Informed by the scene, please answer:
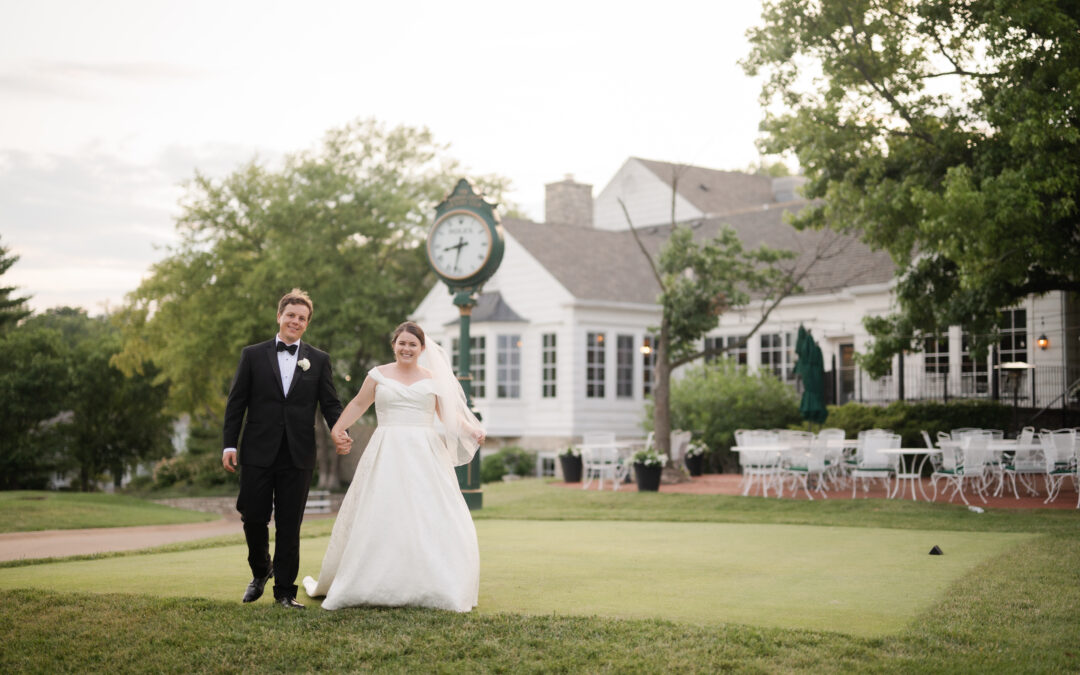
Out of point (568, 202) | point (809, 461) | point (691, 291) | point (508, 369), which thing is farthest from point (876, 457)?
point (568, 202)

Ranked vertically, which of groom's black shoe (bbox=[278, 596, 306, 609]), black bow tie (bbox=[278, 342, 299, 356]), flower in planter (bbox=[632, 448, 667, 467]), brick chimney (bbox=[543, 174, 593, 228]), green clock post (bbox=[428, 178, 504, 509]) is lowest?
groom's black shoe (bbox=[278, 596, 306, 609])

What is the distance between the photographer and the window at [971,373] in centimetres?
2512

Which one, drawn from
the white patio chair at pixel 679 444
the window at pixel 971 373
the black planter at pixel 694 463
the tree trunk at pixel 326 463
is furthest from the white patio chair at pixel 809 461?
the tree trunk at pixel 326 463

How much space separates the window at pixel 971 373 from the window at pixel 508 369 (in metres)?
11.4

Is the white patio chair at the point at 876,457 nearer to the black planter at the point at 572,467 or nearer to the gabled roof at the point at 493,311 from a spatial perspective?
the black planter at the point at 572,467

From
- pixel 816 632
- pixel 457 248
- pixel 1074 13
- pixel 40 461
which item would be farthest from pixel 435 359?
pixel 40 461

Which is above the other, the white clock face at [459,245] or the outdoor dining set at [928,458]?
the white clock face at [459,245]

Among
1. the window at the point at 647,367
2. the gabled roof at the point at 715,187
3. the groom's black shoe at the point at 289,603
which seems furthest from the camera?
the gabled roof at the point at 715,187

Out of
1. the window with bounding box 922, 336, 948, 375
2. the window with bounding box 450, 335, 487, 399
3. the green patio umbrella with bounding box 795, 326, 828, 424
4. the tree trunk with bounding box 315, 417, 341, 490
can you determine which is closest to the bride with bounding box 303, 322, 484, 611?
the green patio umbrella with bounding box 795, 326, 828, 424

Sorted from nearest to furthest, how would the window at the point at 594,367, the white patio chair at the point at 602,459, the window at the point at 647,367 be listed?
1. the white patio chair at the point at 602,459
2. the window at the point at 594,367
3. the window at the point at 647,367

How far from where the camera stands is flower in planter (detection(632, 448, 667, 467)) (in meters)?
20.9

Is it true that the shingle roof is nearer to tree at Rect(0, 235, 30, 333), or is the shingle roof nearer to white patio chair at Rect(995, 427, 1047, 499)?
white patio chair at Rect(995, 427, 1047, 499)

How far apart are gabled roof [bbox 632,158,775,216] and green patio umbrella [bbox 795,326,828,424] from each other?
1805cm

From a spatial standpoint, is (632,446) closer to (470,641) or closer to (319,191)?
(319,191)
